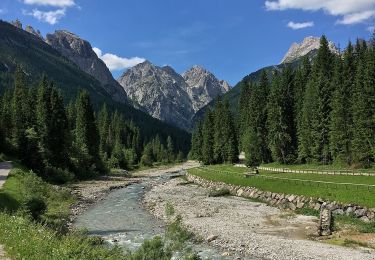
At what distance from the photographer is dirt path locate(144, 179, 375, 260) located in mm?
28953

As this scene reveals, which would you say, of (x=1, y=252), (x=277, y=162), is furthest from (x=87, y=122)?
(x=1, y=252)

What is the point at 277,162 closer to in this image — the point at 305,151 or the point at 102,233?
Answer: the point at 305,151

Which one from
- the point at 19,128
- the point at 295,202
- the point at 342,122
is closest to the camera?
the point at 295,202

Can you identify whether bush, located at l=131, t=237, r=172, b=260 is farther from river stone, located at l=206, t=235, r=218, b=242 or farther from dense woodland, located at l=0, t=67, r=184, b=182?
dense woodland, located at l=0, t=67, r=184, b=182

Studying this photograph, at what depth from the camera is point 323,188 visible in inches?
1884

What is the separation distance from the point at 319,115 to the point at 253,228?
53.4 metres

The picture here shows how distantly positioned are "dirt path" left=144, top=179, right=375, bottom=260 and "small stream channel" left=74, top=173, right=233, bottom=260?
67.5 inches

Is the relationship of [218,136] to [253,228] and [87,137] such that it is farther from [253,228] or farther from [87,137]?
[253,228]

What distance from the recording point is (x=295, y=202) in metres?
48.6

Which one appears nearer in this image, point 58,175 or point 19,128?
point 19,128

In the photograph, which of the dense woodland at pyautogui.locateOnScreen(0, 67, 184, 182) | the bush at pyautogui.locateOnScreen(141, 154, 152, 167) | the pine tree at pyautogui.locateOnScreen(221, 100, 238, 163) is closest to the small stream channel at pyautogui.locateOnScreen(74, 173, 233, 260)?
the dense woodland at pyautogui.locateOnScreen(0, 67, 184, 182)

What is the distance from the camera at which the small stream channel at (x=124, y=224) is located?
104 feet

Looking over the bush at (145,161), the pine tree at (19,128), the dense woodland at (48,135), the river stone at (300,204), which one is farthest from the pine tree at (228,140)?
the river stone at (300,204)

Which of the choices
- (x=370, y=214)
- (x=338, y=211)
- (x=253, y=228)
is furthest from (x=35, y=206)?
(x=370, y=214)
